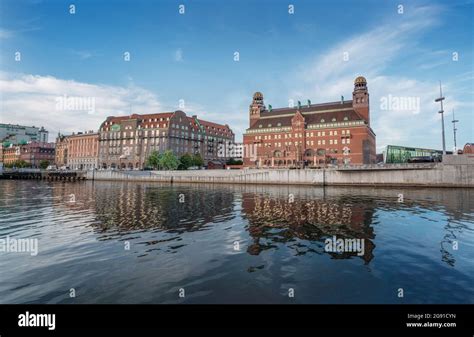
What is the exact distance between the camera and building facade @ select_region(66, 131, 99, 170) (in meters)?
142

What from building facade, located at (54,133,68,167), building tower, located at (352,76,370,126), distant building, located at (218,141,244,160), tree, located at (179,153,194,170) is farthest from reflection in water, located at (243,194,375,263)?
building facade, located at (54,133,68,167)

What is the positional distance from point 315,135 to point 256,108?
35171 mm

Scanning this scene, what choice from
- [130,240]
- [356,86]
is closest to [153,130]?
[356,86]

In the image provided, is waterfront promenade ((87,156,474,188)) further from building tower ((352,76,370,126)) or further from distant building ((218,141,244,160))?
distant building ((218,141,244,160))

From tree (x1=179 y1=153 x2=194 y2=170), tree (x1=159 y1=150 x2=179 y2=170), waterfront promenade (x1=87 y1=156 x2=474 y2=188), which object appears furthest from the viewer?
tree (x1=179 y1=153 x2=194 y2=170)

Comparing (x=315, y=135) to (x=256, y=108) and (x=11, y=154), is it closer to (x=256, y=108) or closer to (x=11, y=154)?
(x=256, y=108)

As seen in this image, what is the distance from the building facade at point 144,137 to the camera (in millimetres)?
126275

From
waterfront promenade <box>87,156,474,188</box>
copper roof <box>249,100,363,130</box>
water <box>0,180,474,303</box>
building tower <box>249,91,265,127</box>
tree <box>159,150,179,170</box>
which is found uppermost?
building tower <box>249,91,265,127</box>

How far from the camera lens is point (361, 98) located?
10762 cm

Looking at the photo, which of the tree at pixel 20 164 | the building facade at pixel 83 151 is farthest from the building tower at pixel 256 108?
the tree at pixel 20 164

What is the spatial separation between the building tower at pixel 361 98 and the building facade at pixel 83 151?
126436 mm

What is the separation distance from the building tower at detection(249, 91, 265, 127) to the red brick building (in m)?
5.05

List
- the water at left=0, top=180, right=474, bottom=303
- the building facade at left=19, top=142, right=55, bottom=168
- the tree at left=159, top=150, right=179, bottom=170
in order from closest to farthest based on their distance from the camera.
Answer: the water at left=0, top=180, right=474, bottom=303
the tree at left=159, top=150, right=179, bottom=170
the building facade at left=19, top=142, right=55, bottom=168

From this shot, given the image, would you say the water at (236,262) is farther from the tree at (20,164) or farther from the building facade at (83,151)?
the tree at (20,164)
